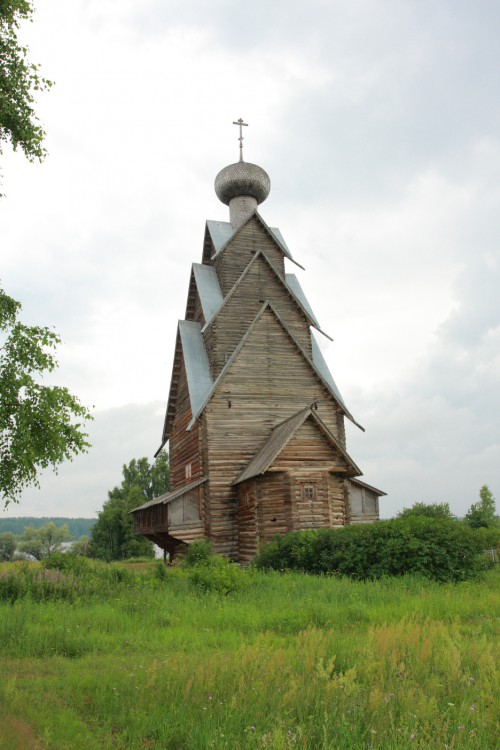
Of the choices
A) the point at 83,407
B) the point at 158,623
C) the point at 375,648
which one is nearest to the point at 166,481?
the point at 83,407

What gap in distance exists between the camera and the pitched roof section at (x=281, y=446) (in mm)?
20969

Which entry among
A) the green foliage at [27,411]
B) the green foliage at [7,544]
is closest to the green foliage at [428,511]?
the green foliage at [27,411]

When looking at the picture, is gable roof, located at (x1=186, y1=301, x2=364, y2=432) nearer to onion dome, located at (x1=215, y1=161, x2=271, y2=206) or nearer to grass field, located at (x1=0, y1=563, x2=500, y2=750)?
onion dome, located at (x1=215, y1=161, x2=271, y2=206)

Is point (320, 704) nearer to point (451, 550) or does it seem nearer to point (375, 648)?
point (375, 648)

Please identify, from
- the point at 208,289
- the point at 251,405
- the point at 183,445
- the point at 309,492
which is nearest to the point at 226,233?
the point at 208,289

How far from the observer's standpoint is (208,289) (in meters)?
28.6

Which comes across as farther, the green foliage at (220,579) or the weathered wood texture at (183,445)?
the weathered wood texture at (183,445)

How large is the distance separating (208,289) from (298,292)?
5.85m

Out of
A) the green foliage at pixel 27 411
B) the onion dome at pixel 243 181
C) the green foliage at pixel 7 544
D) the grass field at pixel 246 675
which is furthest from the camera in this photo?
the green foliage at pixel 7 544

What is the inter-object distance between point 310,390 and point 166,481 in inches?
1250

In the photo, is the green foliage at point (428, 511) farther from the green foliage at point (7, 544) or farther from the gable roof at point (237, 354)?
the green foliage at point (7, 544)

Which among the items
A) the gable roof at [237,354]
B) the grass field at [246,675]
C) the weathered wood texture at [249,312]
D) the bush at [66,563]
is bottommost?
A: the grass field at [246,675]

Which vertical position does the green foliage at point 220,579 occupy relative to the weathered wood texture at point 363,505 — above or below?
below

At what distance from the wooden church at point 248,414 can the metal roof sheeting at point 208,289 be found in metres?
0.07
